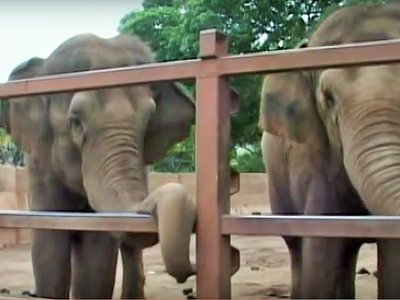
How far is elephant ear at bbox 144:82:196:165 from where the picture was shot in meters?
3.97

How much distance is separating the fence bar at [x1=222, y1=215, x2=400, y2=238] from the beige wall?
19.5 ft

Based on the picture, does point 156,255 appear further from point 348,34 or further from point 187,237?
point 187,237

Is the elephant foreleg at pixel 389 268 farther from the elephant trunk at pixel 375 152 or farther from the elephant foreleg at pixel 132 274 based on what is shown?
the elephant foreleg at pixel 132 274

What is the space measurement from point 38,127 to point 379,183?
6.46ft

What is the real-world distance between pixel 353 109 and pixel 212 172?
1.06 m

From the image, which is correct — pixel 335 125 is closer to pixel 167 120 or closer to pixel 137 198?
pixel 137 198

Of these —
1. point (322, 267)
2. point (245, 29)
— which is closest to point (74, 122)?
point (322, 267)

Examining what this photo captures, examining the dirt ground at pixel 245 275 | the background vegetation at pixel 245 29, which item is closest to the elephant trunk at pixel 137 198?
the dirt ground at pixel 245 275

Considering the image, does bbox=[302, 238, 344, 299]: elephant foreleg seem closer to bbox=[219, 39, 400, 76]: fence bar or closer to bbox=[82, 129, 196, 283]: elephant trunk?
bbox=[82, 129, 196, 283]: elephant trunk

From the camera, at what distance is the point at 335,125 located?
3352 millimetres

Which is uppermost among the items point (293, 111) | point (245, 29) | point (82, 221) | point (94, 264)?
point (245, 29)

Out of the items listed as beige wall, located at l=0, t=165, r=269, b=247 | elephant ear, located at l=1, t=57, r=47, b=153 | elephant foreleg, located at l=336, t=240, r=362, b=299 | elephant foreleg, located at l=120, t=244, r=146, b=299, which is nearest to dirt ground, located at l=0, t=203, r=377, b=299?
elephant foreleg, located at l=120, t=244, r=146, b=299

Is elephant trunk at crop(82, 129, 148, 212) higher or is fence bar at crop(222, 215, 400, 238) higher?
elephant trunk at crop(82, 129, 148, 212)

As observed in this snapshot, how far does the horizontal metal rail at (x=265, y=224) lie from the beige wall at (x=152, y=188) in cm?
564
